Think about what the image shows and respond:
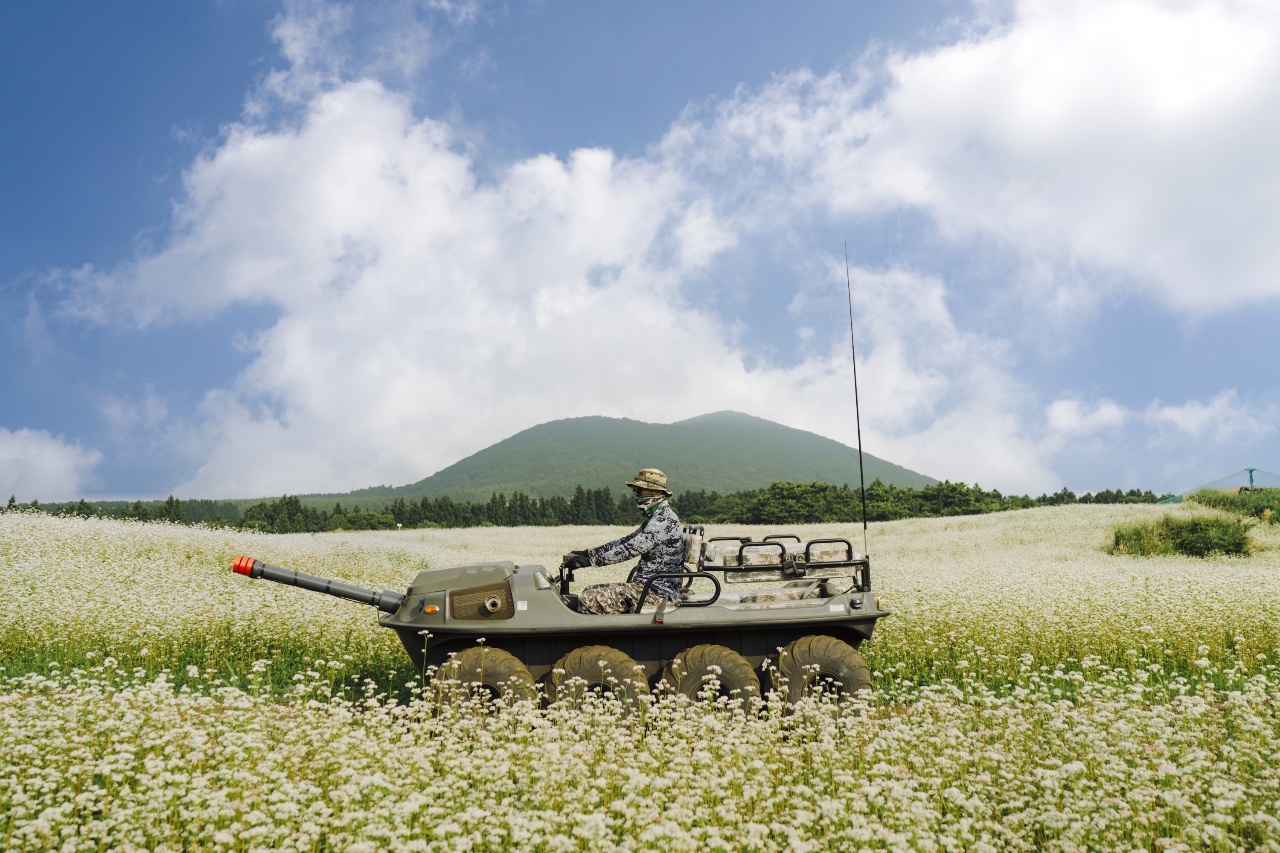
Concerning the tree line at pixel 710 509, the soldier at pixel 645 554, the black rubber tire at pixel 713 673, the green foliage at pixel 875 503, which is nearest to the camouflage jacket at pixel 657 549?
the soldier at pixel 645 554

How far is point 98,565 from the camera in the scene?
15.1 m

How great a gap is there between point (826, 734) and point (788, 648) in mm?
1913

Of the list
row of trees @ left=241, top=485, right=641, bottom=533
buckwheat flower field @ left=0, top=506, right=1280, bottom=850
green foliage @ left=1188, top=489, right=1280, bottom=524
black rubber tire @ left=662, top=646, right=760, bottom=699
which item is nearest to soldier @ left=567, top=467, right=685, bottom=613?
black rubber tire @ left=662, top=646, right=760, bottom=699

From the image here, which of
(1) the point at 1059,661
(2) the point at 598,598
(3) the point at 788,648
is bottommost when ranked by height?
(1) the point at 1059,661

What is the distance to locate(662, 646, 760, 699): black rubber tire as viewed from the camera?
23.2 feet

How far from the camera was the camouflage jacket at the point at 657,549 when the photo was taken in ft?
24.9

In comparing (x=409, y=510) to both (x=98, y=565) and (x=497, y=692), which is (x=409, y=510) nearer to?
(x=98, y=565)

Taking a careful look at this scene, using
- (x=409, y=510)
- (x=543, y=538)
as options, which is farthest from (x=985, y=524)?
(x=409, y=510)

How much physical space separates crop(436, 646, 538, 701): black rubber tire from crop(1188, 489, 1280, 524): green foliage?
3187cm

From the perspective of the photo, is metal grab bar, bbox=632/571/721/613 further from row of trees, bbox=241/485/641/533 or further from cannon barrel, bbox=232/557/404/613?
row of trees, bbox=241/485/641/533

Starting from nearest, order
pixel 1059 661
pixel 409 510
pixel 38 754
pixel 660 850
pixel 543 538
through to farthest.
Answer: pixel 660 850 → pixel 38 754 → pixel 1059 661 → pixel 543 538 → pixel 409 510

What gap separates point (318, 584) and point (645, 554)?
2.89 m

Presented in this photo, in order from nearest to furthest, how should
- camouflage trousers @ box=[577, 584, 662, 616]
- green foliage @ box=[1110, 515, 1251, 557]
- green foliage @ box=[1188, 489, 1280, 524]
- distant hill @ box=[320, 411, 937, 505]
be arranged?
camouflage trousers @ box=[577, 584, 662, 616] < green foliage @ box=[1110, 515, 1251, 557] < green foliage @ box=[1188, 489, 1280, 524] < distant hill @ box=[320, 411, 937, 505]

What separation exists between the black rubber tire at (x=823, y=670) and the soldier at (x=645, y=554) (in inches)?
47.6
